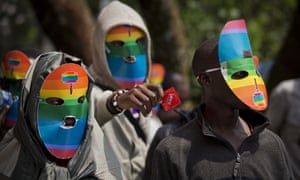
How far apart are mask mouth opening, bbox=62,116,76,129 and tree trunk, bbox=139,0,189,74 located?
441cm

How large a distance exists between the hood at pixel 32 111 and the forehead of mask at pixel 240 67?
0.83 m

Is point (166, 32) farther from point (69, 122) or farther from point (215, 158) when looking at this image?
point (215, 158)

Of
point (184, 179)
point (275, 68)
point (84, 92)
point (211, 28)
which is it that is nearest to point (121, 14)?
point (84, 92)

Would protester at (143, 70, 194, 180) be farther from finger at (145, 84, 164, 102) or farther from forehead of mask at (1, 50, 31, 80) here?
forehead of mask at (1, 50, 31, 80)

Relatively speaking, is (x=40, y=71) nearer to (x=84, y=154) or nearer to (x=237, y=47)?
(x=84, y=154)

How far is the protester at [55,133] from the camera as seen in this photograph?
384 centimetres

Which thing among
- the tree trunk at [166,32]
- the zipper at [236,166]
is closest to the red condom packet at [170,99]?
the zipper at [236,166]

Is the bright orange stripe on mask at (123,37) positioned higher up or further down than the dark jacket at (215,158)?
higher up

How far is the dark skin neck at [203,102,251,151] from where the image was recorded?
3788 mm

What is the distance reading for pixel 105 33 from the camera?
4.94m

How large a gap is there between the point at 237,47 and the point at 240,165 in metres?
0.62

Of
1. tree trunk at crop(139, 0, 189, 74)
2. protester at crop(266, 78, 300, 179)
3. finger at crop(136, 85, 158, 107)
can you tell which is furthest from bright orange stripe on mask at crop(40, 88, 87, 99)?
tree trunk at crop(139, 0, 189, 74)

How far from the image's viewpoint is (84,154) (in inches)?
152

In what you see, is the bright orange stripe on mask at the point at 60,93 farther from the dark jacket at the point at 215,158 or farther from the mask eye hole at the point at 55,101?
the dark jacket at the point at 215,158
